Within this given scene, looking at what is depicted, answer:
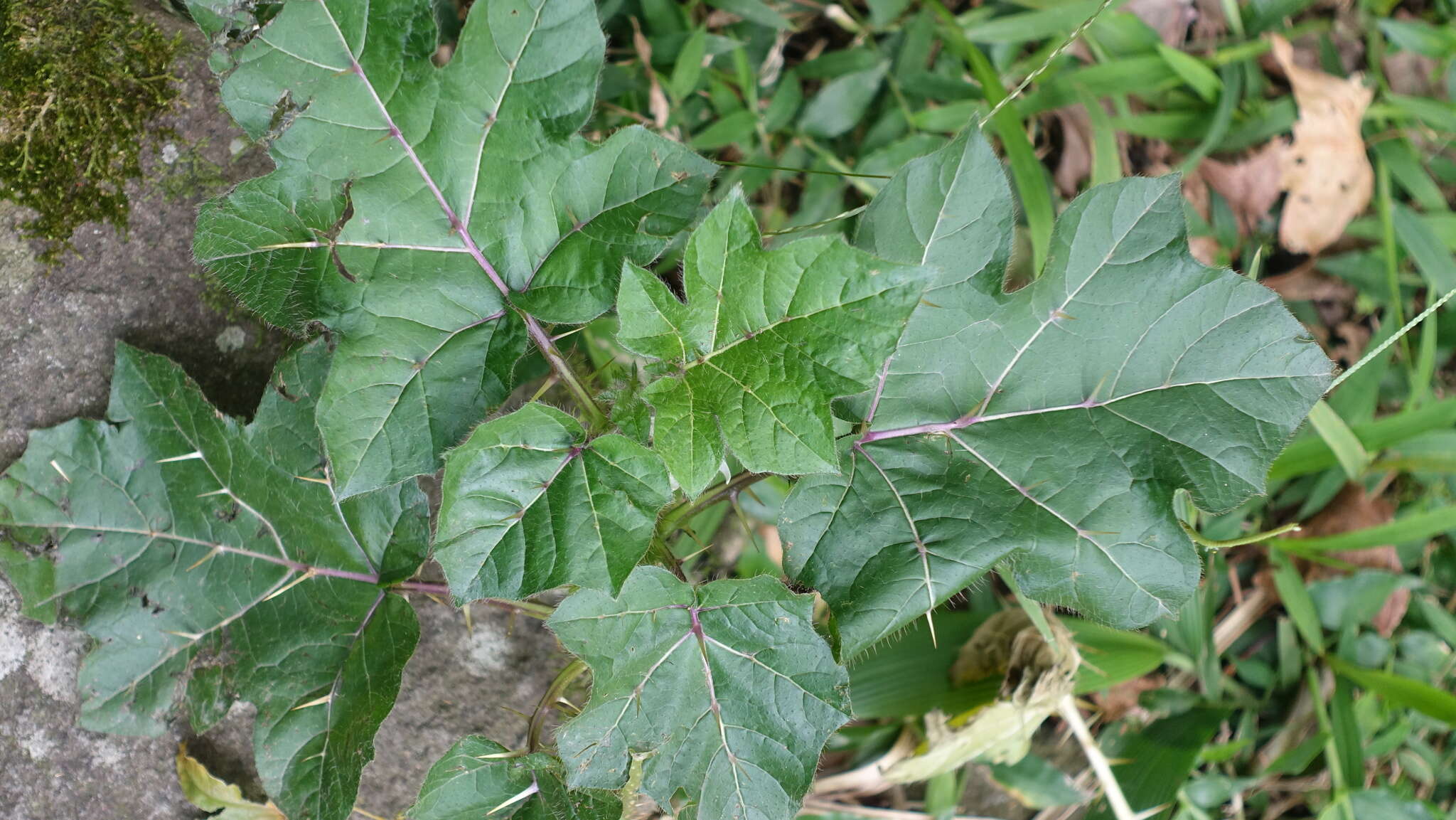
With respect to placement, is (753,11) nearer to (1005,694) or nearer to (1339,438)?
(1005,694)

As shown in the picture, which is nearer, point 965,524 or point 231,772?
point 965,524

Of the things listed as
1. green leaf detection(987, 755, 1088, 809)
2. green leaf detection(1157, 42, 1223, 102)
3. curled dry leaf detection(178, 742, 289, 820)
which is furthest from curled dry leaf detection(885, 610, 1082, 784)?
green leaf detection(1157, 42, 1223, 102)

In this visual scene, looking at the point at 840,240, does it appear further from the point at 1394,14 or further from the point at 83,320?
the point at 1394,14

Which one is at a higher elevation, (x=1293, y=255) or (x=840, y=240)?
(x=840, y=240)

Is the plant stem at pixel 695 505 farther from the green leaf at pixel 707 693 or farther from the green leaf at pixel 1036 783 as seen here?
the green leaf at pixel 1036 783

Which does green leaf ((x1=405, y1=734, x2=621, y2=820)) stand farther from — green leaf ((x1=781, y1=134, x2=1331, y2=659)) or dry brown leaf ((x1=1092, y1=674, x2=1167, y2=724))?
dry brown leaf ((x1=1092, y1=674, x2=1167, y2=724))

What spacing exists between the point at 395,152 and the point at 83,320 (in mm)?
676

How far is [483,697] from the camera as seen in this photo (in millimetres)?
1800

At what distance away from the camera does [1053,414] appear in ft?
4.54

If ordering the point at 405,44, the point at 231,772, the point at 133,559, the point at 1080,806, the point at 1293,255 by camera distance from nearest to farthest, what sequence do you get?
1. the point at 405,44
2. the point at 133,559
3. the point at 231,772
4. the point at 1080,806
5. the point at 1293,255

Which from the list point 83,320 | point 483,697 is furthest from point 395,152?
point 483,697

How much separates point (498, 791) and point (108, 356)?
0.98m

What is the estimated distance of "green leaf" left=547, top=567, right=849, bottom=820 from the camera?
1269 mm

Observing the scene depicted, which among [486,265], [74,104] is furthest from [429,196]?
[74,104]
